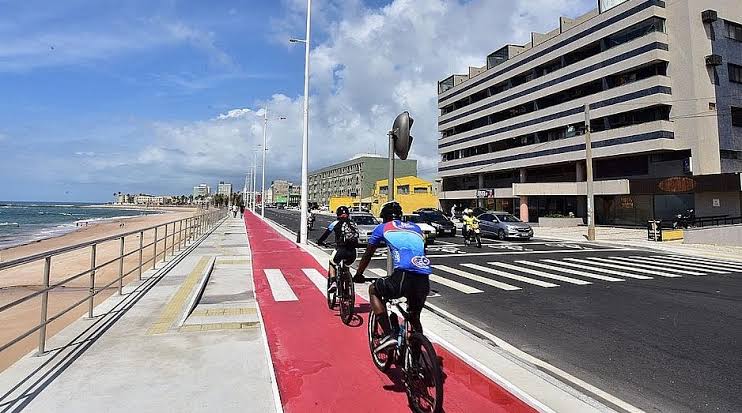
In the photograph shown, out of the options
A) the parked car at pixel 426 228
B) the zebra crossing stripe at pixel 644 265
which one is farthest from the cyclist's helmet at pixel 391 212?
the zebra crossing stripe at pixel 644 265

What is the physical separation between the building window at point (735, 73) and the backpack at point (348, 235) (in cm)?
4311

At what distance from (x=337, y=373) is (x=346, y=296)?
2021 mm

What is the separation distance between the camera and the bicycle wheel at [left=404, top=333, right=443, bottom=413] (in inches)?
129

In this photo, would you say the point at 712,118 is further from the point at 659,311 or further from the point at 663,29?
the point at 659,311

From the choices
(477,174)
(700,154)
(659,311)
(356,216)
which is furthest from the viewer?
(477,174)

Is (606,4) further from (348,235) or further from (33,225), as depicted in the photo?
(33,225)

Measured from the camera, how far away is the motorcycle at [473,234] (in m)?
19.2

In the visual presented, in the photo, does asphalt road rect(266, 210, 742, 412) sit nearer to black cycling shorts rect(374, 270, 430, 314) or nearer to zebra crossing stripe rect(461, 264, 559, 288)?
zebra crossing stripe rect(461, 264, 559, 288)

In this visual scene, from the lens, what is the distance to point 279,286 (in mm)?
9203

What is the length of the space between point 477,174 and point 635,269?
160 feet

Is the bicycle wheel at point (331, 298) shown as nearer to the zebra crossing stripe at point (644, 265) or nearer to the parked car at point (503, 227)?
the zebra crossing stripe at point (644, 265)

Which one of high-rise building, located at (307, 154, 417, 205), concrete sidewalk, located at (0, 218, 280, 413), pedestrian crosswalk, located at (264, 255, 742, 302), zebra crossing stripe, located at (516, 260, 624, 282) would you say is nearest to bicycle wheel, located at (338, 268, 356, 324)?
concrete sidewalk, located at (0, 218, 280, 413)

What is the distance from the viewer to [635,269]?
13.1m

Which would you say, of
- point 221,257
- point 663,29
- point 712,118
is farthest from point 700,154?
point 221,257
